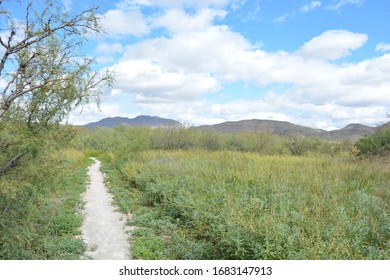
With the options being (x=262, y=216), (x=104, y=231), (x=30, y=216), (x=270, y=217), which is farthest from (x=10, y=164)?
(x=262, y=216)

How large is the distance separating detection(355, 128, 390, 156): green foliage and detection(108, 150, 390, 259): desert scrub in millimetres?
10099

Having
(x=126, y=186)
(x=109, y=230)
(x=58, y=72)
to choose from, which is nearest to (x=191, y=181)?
(x=109, y=230)

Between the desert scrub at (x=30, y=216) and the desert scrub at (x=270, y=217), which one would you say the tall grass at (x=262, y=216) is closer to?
the desert scrub at (x=270, y=217)

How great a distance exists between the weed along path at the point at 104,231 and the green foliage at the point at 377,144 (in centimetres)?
1653

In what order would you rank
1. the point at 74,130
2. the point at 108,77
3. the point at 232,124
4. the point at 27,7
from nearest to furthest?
the point at 27,7 → the point at 108,77 → the point at 74,130 → the point at 232,124

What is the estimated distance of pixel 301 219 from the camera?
5902mm

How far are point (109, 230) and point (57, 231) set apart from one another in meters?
1.21

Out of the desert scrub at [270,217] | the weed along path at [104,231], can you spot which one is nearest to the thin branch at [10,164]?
the weed along path at [104,231]

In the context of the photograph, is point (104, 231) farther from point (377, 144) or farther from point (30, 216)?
point (377, 144)

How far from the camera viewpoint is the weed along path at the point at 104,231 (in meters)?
6.27

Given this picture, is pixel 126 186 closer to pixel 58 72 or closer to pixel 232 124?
pixel 58 72

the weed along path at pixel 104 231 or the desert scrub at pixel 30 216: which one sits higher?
the desert scrub at pixel 30 216

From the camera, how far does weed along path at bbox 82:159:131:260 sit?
627 centimetres

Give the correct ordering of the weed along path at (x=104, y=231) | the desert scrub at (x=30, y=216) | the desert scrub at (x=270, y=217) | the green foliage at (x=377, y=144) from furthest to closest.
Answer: the green foliage at (x=377, y=144) → the weed along path at (x=104, y=231) → the desert scrub at (x=270, y=217) → the desert scrub at (x=30, y=216)
